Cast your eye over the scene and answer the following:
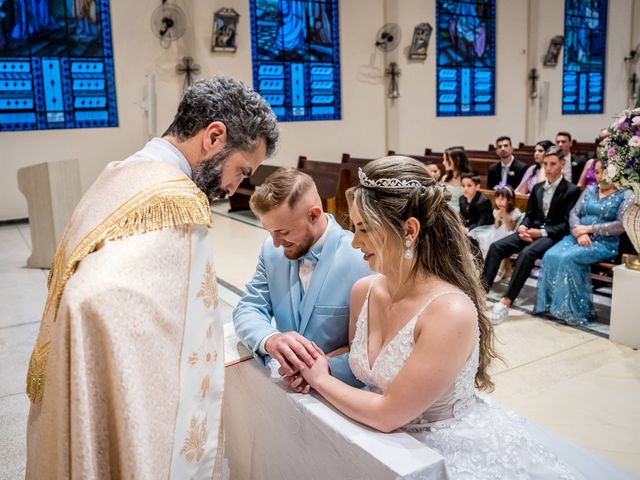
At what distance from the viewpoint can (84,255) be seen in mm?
1356

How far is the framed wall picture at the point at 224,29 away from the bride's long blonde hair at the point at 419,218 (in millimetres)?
10520

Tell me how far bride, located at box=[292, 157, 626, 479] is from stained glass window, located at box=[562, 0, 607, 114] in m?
16.6

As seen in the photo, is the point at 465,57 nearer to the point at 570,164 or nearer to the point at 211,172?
the point at 570,164

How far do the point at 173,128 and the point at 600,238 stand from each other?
13.8 ft

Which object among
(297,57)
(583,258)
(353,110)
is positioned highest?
(297,57)

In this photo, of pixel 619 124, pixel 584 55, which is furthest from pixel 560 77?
pixel 619 124

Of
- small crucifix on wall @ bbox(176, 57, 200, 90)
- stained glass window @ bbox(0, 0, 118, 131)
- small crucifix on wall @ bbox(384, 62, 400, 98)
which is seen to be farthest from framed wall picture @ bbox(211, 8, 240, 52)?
small crucifix on wall @ bbox(384, 62, 400, 98)

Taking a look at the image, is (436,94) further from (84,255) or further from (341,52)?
(84,255)

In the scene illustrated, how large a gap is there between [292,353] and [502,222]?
4636 millimetres

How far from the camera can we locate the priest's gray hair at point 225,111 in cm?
174

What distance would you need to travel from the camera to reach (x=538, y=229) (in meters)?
5.52

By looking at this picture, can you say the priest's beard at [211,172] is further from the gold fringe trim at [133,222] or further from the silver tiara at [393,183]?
the silver tiara at [393,183]

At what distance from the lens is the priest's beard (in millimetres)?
1778

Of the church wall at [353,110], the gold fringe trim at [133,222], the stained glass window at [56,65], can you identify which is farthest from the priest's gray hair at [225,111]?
the church wall at [353,110]
